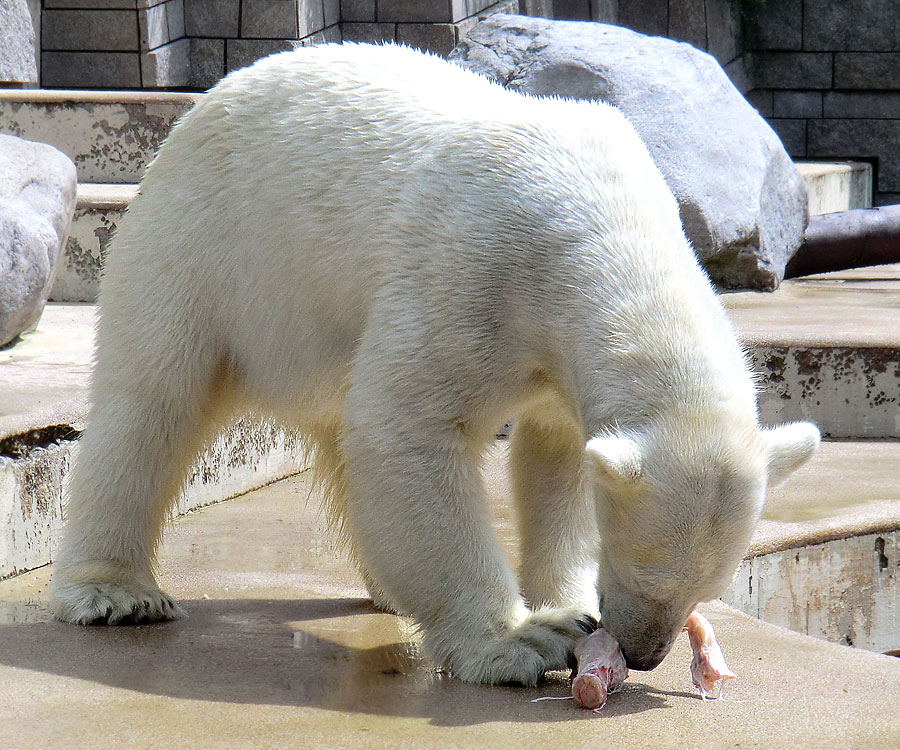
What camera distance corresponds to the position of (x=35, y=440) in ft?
11.7

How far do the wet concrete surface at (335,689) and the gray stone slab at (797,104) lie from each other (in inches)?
395

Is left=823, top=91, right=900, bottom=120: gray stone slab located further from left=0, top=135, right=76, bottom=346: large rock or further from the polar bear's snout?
the polar bear's snout

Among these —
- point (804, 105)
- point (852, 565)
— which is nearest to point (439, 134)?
point (852, 565)

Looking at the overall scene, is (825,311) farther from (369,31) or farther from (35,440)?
(369,31)

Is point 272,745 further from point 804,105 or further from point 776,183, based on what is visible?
point 804,105

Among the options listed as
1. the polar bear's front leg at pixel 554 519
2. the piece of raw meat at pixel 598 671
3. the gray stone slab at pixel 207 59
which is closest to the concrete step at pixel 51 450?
the polar bear's front leg at pixel 554 519

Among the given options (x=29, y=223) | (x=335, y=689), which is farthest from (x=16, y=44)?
(x=335, y=689)

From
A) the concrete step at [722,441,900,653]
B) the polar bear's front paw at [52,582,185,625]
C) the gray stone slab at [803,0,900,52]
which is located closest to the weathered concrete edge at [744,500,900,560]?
the concrete step at [722,441,900,653]

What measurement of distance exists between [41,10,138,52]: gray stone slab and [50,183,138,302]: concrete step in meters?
2.30

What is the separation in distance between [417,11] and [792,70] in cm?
464

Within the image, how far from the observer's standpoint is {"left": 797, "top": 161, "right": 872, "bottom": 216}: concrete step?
1006 cm

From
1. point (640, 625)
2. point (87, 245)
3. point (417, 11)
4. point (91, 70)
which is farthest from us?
point (417, 11)

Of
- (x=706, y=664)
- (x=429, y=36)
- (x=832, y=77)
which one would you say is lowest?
(x=832, y=77)

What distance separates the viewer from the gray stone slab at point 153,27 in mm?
8344
